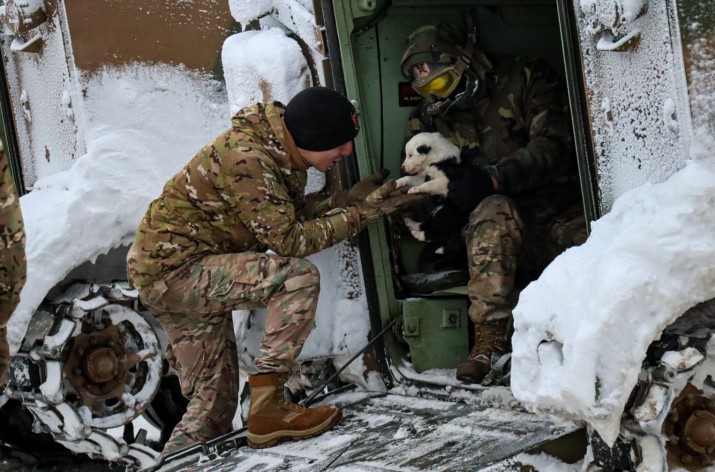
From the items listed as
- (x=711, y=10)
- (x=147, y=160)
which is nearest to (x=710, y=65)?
(x=711, y=10)

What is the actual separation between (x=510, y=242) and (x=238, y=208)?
1.07m

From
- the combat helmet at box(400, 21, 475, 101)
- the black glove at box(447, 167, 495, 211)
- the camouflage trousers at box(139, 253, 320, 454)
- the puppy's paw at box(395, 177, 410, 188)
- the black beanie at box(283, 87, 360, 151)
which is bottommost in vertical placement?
the camouflage trousers at box(139, 253, 320, 454)

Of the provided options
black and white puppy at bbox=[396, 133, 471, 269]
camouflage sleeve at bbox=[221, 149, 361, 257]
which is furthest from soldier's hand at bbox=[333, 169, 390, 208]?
camouflage sleeve at bbox=[221, 149, 361, 257]

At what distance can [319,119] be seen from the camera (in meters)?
4.14

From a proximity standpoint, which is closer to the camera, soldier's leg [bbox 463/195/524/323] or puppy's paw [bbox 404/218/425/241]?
soldier's leg [bbox 463/195/524/323]

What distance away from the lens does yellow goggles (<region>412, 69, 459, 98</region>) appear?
4.69 meters

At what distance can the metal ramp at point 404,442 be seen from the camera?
11.4ft

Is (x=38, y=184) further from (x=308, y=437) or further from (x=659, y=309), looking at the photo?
(x=659, y=309)

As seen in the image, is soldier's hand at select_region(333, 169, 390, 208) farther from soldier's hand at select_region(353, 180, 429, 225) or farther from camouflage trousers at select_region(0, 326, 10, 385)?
camouflage trousers at select_region(0, 326, 10, 385)

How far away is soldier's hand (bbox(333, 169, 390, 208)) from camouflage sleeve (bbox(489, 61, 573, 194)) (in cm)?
46

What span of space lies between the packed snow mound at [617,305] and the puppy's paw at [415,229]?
1494mm

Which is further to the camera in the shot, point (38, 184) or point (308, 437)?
point (38, 184)

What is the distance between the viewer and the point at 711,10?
3.01 meters

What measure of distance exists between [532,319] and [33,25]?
121 inches
